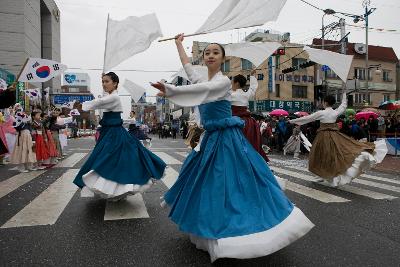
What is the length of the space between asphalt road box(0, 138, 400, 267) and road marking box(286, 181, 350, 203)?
0.02 meters

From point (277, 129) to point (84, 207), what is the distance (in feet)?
45.9

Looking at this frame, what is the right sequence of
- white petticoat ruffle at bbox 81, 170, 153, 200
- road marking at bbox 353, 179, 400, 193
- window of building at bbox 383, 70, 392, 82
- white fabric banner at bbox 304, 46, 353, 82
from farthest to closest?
1. window of building at bbox 383, 70, 392, 82
2. road marking at bbox 353, 179, 400, 193
3. white fabric banner at bbox 304, 46, 353, 82
4. white petticoat ruffle at bbox 81, 170, 153, 200

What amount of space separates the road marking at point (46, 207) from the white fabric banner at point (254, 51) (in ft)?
10.8

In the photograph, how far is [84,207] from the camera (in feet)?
17.3

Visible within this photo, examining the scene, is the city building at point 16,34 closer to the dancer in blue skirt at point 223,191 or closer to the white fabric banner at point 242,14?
the white fabric banner at point 242,14

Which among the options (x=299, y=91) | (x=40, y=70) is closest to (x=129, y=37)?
(x=40, y=70)

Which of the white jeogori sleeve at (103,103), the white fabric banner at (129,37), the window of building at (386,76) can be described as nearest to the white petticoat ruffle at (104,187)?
the white jeogori sleeve at (103,103)

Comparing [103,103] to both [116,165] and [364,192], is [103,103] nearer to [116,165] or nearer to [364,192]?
[116,165]

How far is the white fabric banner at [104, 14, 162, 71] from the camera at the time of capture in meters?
4.25

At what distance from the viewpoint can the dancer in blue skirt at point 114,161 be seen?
5.23m

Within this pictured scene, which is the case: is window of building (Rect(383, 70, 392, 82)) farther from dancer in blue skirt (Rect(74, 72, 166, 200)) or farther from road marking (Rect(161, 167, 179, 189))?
dancer in blue skirt (Rect(74, 72, 166, 200))

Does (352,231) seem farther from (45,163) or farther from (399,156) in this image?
(399,156)

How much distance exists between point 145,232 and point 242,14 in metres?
2.39

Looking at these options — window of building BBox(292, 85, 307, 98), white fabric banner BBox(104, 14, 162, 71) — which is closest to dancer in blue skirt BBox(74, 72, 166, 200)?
white fabric banner BBox(104, 14, 162, 71)
